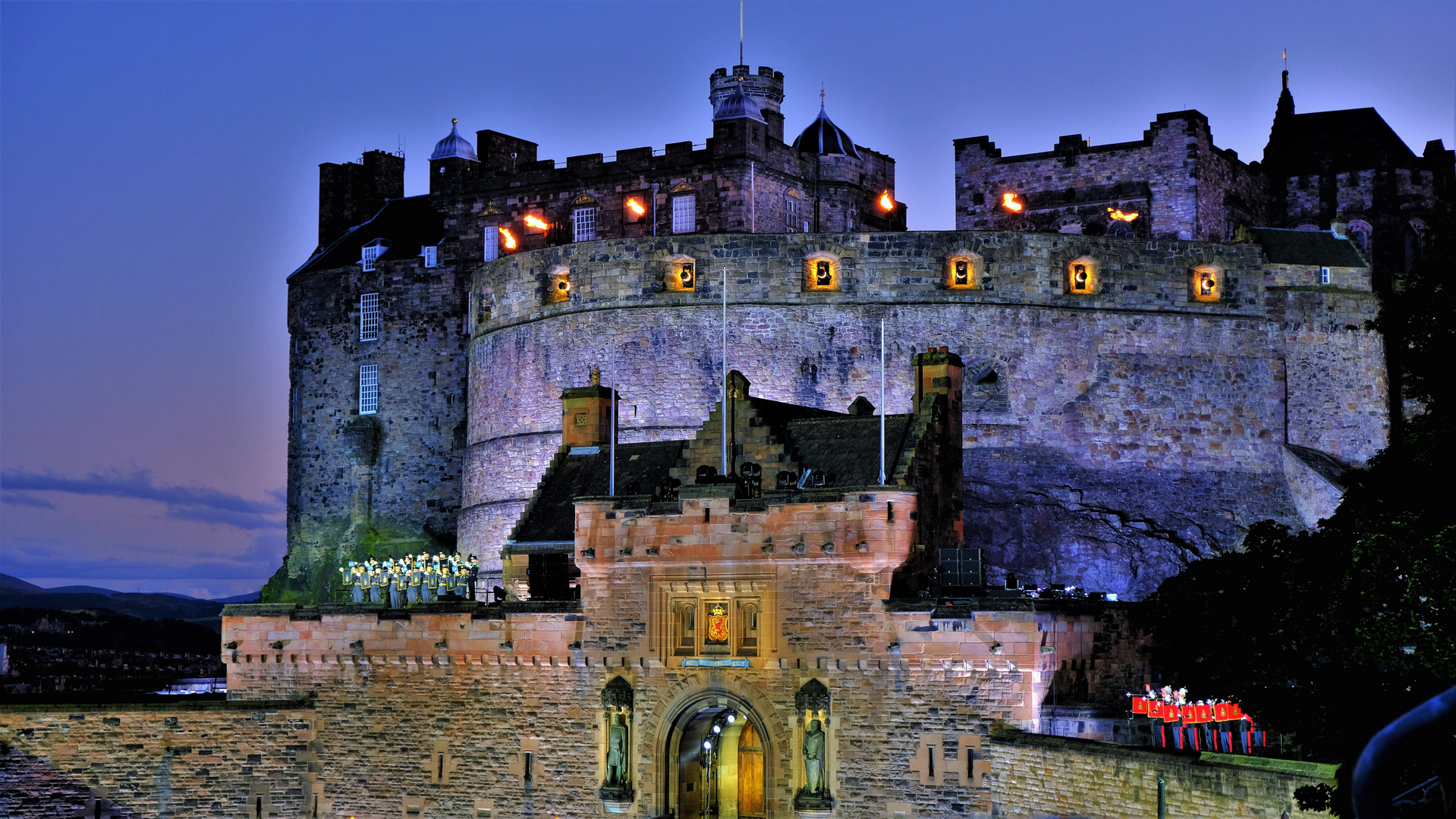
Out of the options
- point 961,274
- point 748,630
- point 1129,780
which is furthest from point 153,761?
point 961,274

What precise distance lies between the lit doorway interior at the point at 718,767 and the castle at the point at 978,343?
35.6 feet

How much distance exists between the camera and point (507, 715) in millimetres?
38125

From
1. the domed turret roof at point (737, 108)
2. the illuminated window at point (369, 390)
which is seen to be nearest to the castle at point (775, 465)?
the domed turret roof at point (737, 108)

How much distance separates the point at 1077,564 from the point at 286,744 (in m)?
20.0

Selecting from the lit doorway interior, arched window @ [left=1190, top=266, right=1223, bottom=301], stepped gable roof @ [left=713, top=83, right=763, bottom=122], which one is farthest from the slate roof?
stepped gable roof @ [left=713, top=83, right=763, bottom=122]

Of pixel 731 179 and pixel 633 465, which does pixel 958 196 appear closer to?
pixel 731 179

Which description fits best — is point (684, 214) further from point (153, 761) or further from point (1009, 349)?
point (153, 761)

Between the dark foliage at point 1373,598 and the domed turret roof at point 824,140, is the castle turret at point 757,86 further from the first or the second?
the dark foliage at point 1373,598

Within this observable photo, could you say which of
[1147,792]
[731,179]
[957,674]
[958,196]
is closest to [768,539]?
[957,674]

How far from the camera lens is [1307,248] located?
55.0m

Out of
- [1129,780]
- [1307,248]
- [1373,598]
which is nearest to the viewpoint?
[1373,598]

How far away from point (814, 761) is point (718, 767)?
175 inches

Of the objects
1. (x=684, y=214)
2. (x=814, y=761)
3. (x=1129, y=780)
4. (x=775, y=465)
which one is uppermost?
(x=684, y=214)

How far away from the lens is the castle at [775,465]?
34625 millimetres
